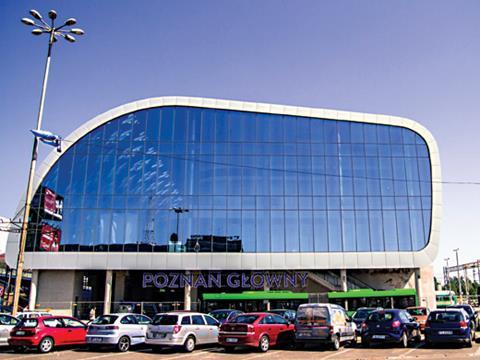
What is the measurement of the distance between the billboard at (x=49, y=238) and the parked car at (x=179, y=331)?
24432 millimetres

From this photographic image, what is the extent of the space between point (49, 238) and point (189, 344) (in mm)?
25897

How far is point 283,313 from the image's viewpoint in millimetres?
24594

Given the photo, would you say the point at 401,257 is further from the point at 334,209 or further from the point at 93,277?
the point at 93,277

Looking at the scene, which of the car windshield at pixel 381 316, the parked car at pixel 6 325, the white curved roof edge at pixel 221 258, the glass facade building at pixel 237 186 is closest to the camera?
the car windshield at pixel 381 316

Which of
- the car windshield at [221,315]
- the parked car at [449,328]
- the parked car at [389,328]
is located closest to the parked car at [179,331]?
the car windshield at [221,315]

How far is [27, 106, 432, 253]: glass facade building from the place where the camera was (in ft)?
128

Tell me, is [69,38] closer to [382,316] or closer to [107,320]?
[107,320]

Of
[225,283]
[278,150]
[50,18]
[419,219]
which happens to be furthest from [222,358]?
[419,219]

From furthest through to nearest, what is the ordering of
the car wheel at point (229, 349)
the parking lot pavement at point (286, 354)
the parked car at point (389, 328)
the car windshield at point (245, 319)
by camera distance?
1. the car wheel at point (229, 349)
2. the car windshield at point (245, 319)
3. the parked car at point (389, 328)
4. the parking lot pavement at point (286, 354)

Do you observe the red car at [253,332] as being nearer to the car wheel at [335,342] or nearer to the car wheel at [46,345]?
the car wheel at [335,342]

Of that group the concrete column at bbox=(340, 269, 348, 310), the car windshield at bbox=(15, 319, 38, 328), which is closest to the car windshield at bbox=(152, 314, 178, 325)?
the car windshield at bbox=(15, 319, 38, 328)

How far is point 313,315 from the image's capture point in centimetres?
1728

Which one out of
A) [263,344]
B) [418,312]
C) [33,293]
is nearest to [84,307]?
[33,293]

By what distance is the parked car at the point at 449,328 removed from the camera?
16.8 m
